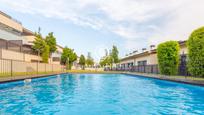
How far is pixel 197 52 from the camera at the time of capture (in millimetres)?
14633

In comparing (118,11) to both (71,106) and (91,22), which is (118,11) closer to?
(91,22)

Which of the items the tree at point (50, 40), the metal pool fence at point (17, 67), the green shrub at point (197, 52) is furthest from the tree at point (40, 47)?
the green shrub at point (197, 52)

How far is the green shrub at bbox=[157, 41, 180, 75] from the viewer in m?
19.7

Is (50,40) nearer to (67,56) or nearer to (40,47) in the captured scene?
(40,47)

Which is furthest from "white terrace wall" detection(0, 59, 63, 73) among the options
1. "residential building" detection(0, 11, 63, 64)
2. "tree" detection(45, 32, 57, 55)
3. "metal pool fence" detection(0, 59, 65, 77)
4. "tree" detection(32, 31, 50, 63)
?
"tree" detection(45, 32, 57, 55)

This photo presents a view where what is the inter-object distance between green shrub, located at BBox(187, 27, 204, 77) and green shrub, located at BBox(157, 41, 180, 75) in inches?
172

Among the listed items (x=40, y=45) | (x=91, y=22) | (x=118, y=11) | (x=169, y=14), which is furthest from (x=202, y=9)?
(x=40, y=45)

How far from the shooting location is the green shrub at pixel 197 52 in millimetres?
14234

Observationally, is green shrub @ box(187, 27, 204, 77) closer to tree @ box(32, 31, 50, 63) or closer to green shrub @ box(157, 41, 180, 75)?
green shrub @ box(157, 41, 180, 75)

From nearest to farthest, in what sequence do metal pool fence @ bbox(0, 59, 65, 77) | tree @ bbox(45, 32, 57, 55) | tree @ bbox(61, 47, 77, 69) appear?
metal pool fence @ bbox(0, 59, 65, 77) < tree @ bbox(45, 32, 57, 55) < tree @ bbox(61, 47, 77, 69)

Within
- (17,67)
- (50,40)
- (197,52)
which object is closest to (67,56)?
(50,40)

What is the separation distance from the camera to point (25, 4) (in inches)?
805

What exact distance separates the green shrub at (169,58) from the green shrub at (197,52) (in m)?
4.37

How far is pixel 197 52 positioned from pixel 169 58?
5350 mm
